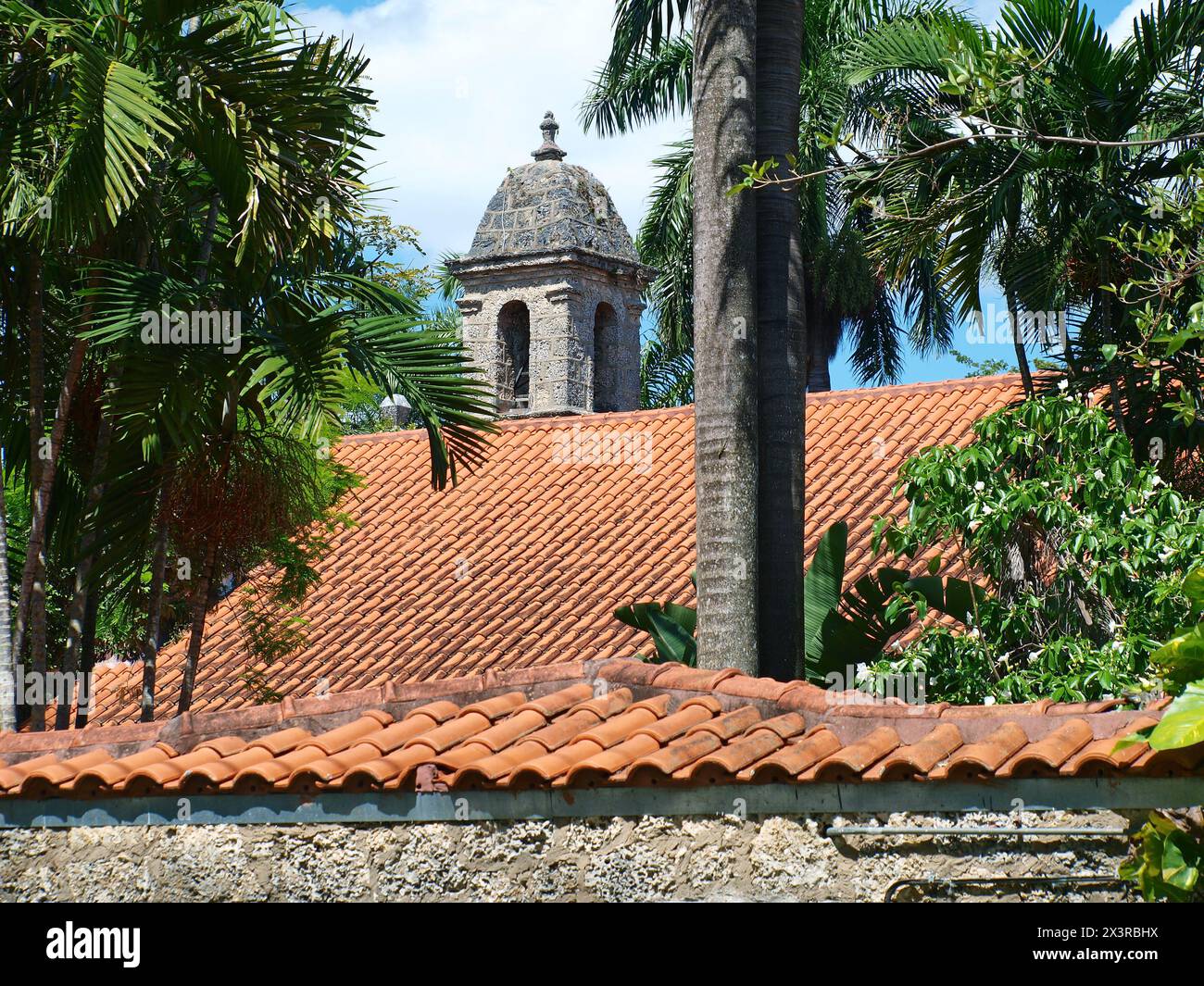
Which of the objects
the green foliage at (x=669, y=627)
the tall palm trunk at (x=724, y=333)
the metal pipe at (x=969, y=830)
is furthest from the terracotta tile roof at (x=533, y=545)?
the metal pipe at (x=969, y=830)

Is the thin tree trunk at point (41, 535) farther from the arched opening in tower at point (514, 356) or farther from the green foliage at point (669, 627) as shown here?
the arched opening in tower at point (514, 356)

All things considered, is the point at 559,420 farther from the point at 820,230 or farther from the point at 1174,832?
the point at 1174,832

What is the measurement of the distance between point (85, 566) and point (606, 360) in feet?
33.5

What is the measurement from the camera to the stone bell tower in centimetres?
1797

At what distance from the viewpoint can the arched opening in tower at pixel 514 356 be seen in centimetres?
1853

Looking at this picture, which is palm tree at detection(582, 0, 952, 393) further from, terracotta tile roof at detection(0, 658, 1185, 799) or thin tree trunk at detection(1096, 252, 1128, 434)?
terracotta tile roof at detection(0, 658, 1185, 799)

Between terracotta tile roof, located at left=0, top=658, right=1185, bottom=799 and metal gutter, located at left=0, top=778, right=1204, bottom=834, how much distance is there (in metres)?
0.04

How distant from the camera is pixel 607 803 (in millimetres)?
5391

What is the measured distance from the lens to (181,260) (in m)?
10.3

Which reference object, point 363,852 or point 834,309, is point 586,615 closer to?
point 363,852

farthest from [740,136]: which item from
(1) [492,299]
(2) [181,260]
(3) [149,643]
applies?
(1) [492,299]

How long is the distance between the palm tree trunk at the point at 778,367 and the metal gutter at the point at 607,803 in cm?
268

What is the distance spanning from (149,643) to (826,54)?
15982 mm

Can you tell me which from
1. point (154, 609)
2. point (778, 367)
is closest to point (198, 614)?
point (154, 609)
